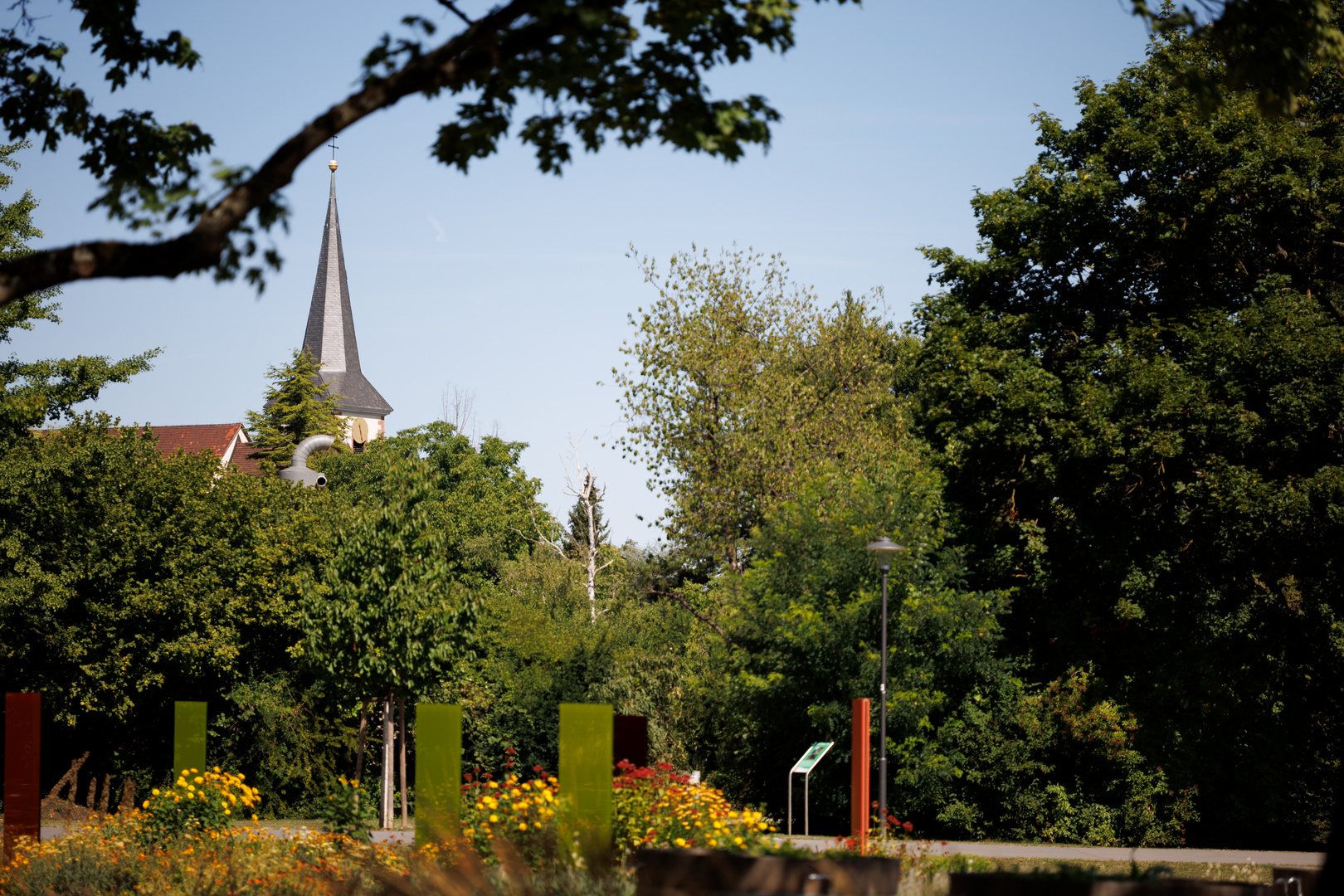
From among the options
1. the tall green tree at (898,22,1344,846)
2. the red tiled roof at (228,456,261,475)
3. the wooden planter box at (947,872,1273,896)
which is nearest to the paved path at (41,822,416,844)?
the wooden planter box at (947,872,1273,896)

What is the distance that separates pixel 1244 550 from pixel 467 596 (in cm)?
1566

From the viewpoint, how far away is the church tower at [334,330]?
3406 inches

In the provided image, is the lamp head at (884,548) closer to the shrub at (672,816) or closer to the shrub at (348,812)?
the shrub at (672,816)

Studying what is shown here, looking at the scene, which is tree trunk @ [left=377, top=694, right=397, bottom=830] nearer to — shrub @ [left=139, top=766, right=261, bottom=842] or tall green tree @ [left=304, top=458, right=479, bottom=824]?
tall green tree @ [left=304, top=458, right=479, bottom=824]

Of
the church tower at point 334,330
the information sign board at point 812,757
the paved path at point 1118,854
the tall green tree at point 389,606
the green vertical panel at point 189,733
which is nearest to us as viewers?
the green vertical panel at point 189,733

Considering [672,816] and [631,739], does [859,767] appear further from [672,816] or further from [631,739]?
[672,816]

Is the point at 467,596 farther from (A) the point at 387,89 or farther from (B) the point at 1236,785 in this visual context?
(A) the point at 387,89

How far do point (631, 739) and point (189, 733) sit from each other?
5.41m

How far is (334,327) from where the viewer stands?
89.0 metres

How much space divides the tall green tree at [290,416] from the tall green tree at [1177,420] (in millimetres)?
39172

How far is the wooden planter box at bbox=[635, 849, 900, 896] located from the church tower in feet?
267

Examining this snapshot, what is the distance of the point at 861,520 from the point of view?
2589 cm

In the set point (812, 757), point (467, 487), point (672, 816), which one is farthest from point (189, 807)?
point (467, 487)

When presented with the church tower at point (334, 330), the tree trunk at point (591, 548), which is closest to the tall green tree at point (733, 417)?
the tree trunk at point (591, 548)
